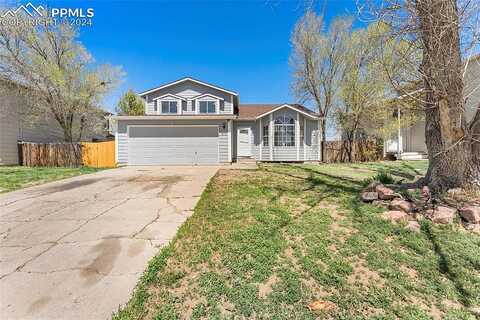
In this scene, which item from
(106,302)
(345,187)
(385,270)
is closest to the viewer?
(106,302)

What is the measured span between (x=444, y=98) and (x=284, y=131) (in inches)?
448

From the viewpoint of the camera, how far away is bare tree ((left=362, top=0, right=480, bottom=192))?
373 centimetres

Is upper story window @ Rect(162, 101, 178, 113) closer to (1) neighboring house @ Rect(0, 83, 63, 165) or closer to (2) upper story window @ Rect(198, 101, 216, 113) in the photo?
(2) upper story window @ Rect(198, 101, 216, 113)

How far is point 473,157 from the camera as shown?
4371 mm

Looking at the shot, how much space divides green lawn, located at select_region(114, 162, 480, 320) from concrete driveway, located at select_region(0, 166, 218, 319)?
362mm

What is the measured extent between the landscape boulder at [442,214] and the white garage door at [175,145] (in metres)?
11.2

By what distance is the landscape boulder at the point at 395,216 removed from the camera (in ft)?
12.7

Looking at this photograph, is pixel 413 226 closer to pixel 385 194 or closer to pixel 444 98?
pixel 385 194

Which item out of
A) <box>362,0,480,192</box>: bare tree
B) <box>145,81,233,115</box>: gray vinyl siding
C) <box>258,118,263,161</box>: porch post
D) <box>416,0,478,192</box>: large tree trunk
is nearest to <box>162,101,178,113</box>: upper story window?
<box>145,81,233,115</box>: gray vinyl siding

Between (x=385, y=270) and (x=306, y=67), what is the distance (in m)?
16.8

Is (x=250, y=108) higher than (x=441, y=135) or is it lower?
higher

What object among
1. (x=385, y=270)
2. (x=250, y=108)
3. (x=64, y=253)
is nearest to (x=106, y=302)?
(x=64, y=253)

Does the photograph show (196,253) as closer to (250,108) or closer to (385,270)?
(385,270)

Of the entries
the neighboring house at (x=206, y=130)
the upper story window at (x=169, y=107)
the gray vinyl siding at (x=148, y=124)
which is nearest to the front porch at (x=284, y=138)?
the neighboring house at (x=206, y=130)
